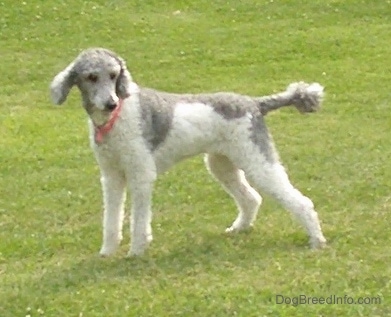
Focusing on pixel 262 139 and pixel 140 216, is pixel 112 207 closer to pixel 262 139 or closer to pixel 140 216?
pixel 140 216

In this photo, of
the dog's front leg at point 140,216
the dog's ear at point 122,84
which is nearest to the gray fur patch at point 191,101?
the dog's ear at point 122,84

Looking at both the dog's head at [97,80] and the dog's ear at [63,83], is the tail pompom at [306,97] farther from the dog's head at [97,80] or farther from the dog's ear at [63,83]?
the dog's ear at [63,83]

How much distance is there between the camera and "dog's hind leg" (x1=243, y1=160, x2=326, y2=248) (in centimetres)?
722

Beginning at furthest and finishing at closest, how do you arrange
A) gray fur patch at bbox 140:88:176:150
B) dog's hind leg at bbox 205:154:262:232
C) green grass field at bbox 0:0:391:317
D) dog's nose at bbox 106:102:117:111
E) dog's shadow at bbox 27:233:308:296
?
dog's hind leg at bbox 205:154:262:232, gray fur patch at bbox 140:88:176:150, dog's shadow at bbox 27:233:308:296, dog's nose at bbox 106:102:117:111, green grass field at bbox 0:0:391:317

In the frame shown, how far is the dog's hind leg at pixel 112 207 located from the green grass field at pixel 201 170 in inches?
4.8

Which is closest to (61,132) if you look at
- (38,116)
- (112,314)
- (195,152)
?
(38,116)

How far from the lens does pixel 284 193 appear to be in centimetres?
726

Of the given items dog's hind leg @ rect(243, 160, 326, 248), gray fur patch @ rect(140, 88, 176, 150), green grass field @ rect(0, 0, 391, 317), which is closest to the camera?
green grass field @ rect(0, 0, 391, 317)

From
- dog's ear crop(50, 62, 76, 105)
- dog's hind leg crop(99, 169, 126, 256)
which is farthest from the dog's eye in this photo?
dog's hind leg crop(99, 169, 126, 256)

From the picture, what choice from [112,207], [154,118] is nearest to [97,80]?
[154,118]

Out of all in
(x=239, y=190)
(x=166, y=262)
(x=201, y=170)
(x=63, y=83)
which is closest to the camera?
(x=63, y=83)

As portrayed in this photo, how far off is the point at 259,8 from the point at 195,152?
10.8 m

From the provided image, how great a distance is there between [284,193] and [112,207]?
48.9 inches

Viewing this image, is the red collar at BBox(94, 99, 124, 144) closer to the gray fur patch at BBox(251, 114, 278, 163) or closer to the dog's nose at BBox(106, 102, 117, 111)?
the dog's nose at BBox(106, 102, 117, 111)
